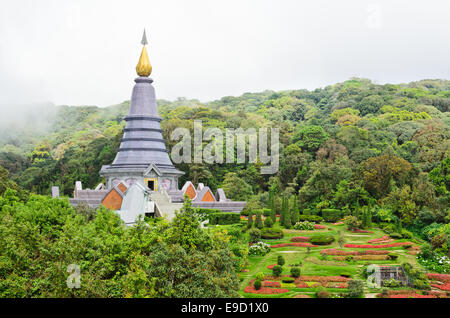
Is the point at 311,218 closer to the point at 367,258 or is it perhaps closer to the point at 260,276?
the point at 367,258

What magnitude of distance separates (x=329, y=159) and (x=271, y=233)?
21.5m

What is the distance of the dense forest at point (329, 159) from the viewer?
39188 millimetres

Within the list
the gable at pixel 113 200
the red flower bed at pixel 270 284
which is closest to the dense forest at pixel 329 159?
the red flower bed at pixel 270 284

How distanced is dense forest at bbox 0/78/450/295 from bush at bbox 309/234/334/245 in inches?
221

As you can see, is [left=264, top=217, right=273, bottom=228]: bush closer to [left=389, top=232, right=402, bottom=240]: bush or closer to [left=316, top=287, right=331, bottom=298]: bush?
[left=389, top=232, right=402, bottom=240]: bush

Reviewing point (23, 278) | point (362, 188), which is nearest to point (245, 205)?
point (362, 188)

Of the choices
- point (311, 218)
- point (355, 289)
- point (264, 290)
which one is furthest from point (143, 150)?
point (355, 289)

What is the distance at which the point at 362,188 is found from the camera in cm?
4244

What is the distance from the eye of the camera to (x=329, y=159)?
5522cm

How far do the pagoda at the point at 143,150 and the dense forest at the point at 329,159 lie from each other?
7.71 m

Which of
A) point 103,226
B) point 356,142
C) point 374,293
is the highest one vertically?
point 356,142

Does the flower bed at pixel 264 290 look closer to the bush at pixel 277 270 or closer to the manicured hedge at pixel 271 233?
the bush at pixel 277 270

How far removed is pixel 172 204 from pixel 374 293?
1972 centimetres
